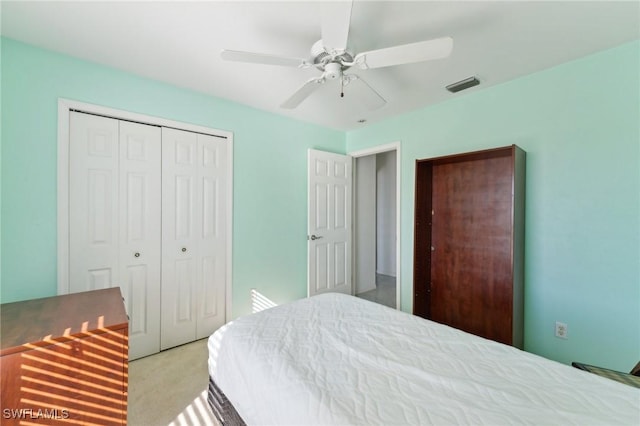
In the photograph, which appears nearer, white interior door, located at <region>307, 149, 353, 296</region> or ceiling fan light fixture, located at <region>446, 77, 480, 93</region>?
ceiling fan light fixture, located at <region>446, 77, 480, 93</region>

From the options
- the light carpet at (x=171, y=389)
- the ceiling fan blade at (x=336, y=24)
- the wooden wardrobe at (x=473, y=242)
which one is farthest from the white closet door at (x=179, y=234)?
the wooden wardrobe at (x=473, y=242)

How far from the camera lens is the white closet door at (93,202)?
2.05 metres

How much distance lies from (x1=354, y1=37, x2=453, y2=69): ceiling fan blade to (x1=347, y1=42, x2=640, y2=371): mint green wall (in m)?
1.50

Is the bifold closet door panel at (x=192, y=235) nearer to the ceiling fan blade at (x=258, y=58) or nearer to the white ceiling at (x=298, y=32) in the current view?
the white ceiling at (x=298, y=32)

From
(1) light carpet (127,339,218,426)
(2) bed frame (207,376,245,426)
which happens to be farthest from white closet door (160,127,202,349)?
(2) bed frame (207,376,245,426)

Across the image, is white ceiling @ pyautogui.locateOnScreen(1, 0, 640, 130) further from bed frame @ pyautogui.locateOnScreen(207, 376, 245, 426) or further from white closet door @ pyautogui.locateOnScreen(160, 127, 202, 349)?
bed frame @ pyautogui.locateOnScreen(207, 376, 245, 426)

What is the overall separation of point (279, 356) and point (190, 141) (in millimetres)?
2229

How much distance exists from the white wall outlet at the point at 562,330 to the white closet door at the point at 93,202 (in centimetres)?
366

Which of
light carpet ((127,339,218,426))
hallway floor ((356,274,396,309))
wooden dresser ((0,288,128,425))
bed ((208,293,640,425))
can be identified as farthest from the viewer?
hallway floor ((356,274,396,309))

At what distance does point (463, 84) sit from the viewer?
7.84 ft

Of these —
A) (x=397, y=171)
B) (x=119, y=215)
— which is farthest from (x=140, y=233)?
(x=397, y=171)

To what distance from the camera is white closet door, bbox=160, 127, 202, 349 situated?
97.0 inches

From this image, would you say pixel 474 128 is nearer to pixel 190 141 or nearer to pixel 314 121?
pixel 314 121

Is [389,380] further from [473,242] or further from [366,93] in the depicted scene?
[473,242]
